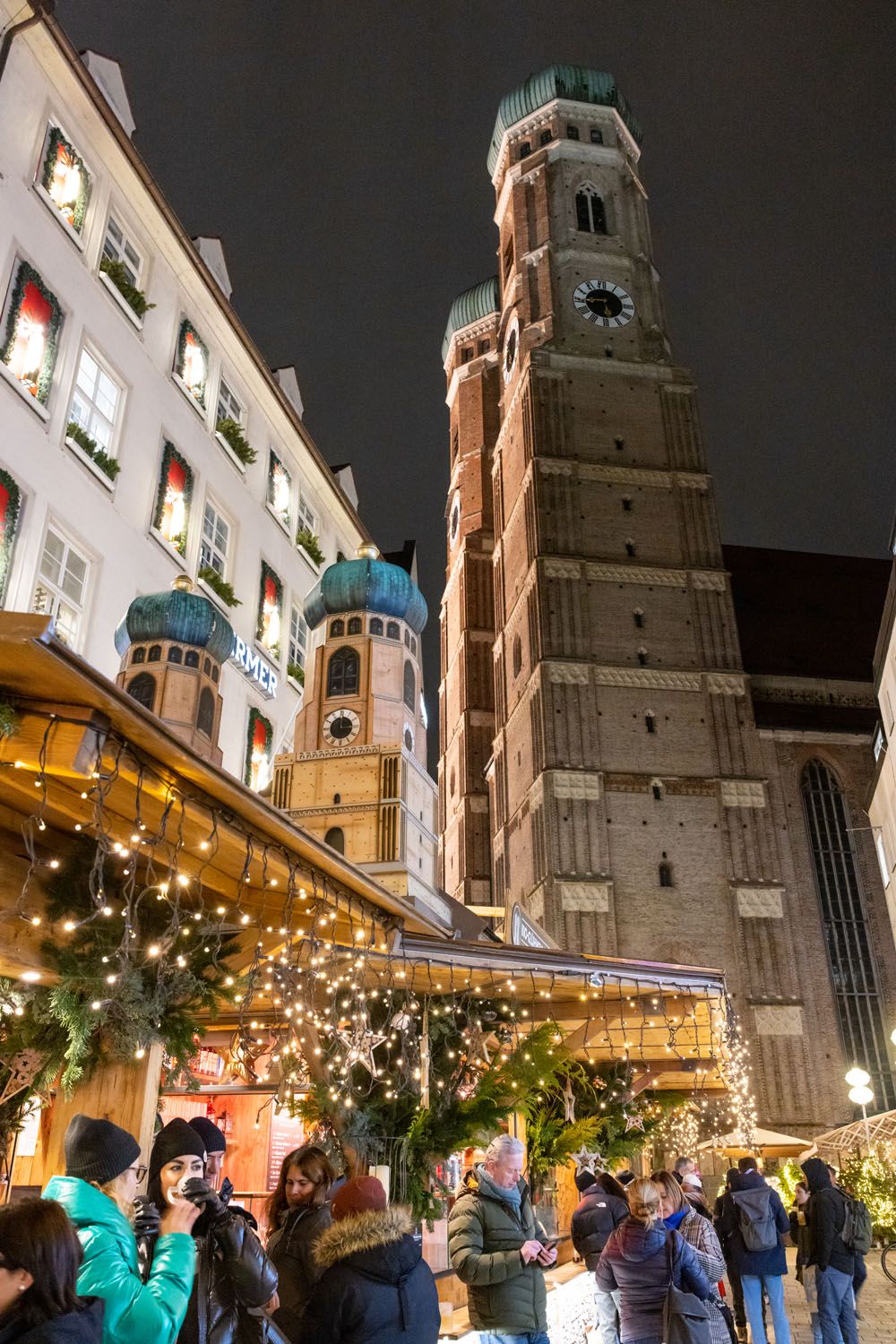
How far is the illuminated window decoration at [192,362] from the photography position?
2264 cm

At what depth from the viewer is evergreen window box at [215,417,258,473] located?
78.3ft

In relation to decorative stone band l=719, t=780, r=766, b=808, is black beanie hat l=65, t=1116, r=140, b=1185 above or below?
below

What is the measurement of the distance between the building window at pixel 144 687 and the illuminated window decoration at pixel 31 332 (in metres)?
5.24

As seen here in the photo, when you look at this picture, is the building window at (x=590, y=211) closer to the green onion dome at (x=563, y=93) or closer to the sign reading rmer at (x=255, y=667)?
the green onion dome at (x=563, y=93)

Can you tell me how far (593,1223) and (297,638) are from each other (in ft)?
67.7

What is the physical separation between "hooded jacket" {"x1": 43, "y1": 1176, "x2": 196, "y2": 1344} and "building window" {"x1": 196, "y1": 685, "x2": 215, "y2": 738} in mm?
17769

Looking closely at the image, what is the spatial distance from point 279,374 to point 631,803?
16.8 m

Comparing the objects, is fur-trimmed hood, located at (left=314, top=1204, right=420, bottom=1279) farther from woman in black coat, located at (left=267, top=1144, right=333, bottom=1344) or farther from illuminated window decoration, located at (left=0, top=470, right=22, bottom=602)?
illuminated window decoration, located at (left=0, top=470, right=22, bottom=602)

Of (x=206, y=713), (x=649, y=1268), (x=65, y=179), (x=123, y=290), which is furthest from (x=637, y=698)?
(x=649, y=1268)

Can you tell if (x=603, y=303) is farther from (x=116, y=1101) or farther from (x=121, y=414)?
(x=116, y=1101)

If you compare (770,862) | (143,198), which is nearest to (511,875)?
Answer: (770,862)

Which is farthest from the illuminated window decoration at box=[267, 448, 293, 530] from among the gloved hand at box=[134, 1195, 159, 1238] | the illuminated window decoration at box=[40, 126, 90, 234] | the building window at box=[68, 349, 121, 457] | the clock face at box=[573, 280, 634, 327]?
the gloved hand at box=[134, 1195, 159, 1238]

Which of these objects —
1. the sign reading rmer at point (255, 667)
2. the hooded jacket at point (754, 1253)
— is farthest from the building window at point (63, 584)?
the hooded jacket at point (754, 1253)

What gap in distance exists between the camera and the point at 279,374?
2880cm
